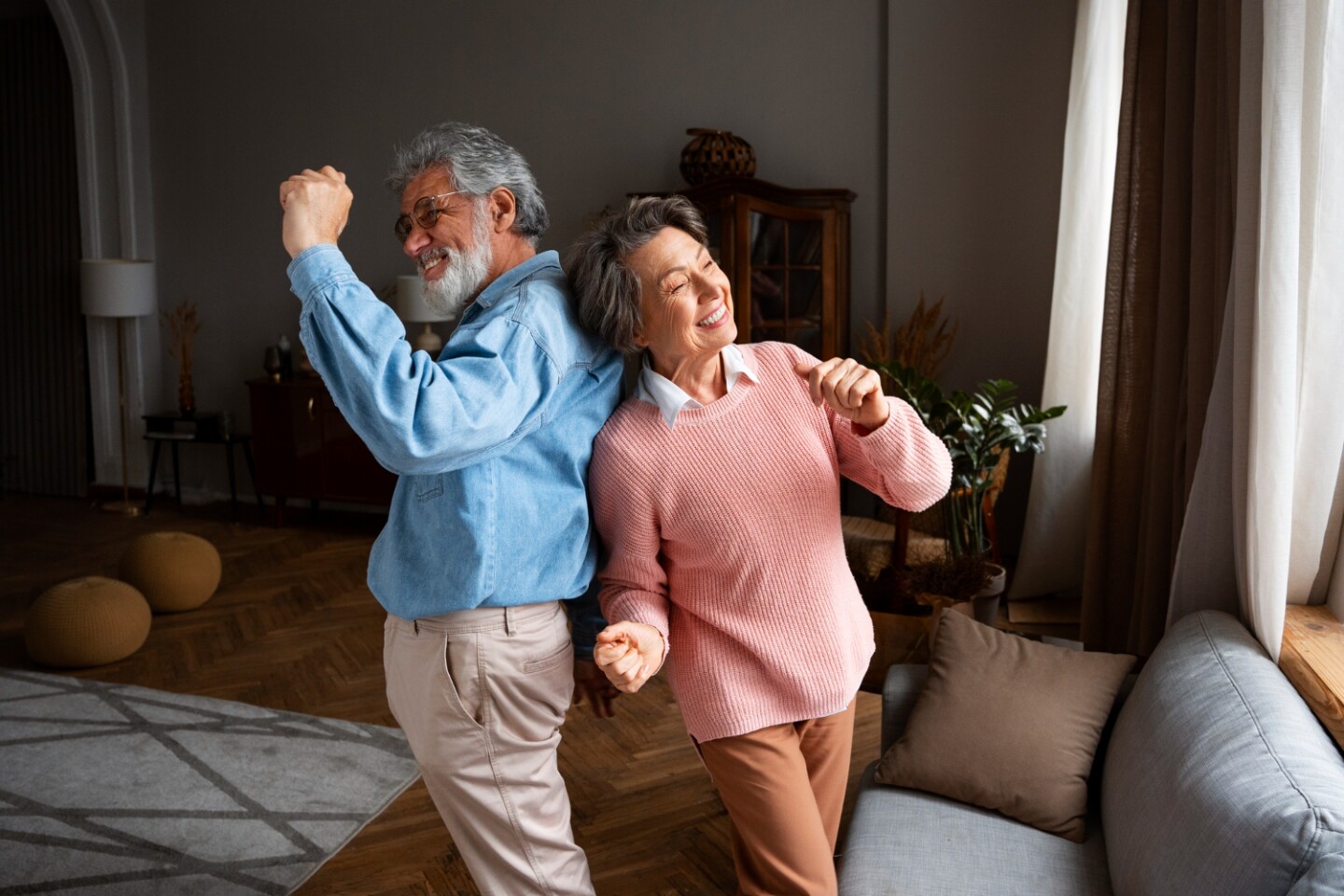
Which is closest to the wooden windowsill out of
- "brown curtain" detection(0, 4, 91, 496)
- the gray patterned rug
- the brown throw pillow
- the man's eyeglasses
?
the brown throw pillow

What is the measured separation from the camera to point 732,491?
1676mm

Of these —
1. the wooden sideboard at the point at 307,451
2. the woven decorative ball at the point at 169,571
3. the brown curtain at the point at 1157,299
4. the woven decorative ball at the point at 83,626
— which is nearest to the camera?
the brown curtain at the point at 1157,299

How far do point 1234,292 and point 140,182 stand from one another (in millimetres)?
6740

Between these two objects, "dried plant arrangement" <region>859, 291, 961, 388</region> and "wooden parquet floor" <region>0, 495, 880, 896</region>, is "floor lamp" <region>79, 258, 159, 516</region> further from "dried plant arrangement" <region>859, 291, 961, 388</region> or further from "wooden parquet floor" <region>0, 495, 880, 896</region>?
"dried plant arrangement" <region>859, 291, 961, 388</region>

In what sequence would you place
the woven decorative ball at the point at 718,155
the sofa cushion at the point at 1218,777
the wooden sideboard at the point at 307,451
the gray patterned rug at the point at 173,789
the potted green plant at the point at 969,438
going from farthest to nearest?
1. the wooden sideboard at the point at 307,451
2. the woven decorative ball at the point at 718,155
3. the potted green plant at the point at 969,438
4. the gray patterned rug at the point at 173,789
5. the sofa cushion at the point at 1218,777

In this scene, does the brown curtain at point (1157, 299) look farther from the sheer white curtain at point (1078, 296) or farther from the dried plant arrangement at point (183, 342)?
the dried plant arrangement at point (183, 342)

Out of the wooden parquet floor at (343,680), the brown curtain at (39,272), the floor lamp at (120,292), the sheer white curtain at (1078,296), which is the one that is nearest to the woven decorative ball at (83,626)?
the wooden parquet floor at (343,680)

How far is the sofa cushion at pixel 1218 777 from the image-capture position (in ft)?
4.76

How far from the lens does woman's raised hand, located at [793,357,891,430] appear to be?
1.52 metres

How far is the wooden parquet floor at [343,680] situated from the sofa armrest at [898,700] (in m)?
0.62

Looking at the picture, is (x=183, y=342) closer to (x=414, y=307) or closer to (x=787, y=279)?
(x=414, y=307)

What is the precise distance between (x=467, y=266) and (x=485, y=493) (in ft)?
1.26

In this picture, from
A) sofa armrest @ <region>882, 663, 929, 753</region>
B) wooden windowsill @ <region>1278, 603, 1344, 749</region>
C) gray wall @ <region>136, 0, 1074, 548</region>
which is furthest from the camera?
gray wall @ <region>136, 0, 1074, 548</region>

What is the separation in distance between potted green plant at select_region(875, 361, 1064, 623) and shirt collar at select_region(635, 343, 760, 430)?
1913mm
